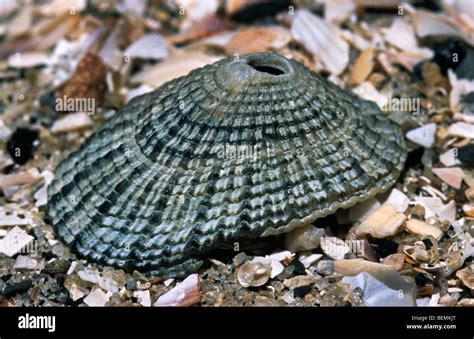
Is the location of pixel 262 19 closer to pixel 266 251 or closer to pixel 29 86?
pixel 29 86

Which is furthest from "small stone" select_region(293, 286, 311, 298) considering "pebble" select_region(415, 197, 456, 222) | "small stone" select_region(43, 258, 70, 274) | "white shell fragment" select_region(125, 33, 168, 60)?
"white shell fragment" select_region(125, 33, 168, 60)

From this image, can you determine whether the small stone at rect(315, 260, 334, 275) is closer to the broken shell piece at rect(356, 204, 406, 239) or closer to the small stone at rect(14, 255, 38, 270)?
the broken shell piece at rect(356, 204, 406, 239)

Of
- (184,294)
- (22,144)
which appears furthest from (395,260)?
(22,144)
